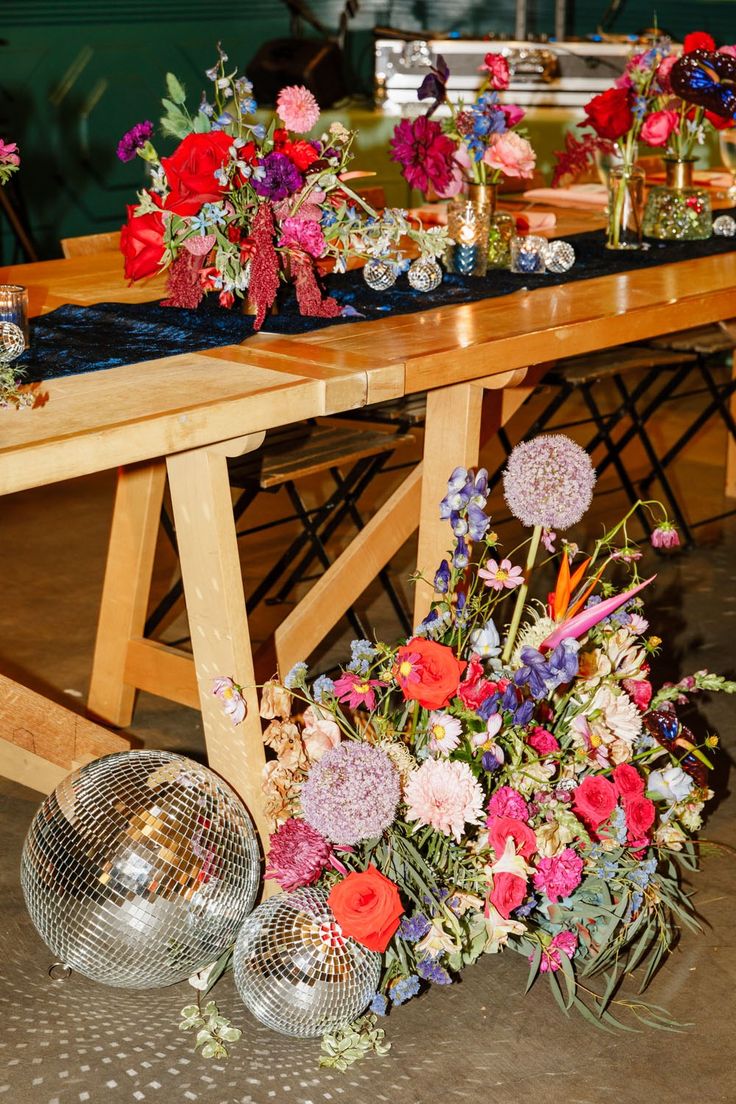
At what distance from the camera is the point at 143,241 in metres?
2.57

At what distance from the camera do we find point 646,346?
14.2 feet

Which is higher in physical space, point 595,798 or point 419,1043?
point 595,798

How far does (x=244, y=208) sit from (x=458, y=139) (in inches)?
31.9

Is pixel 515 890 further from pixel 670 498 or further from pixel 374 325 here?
pixel 670 498

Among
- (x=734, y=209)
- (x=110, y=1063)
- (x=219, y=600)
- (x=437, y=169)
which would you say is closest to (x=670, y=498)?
(x=734, y=209)

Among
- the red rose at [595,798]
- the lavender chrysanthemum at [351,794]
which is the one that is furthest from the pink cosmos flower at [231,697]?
the red rose at [595,798]

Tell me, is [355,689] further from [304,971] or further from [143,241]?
[143,241]

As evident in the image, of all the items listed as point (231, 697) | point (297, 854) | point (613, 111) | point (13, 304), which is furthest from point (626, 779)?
point (613, 111)

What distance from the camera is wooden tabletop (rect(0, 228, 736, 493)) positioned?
1.90 m

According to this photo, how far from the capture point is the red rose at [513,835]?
81.5 inches

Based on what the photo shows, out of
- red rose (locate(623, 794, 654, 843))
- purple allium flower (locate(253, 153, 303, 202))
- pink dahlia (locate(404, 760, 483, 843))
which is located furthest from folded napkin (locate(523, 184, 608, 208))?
pink dahlia (locate(404, 760, 483, 843))

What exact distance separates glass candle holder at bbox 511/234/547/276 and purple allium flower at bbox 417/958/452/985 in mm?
1528

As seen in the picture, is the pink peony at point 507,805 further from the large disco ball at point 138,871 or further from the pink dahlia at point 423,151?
the pink dahlia at point 423,151

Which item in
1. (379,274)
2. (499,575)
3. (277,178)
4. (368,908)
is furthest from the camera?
(379,274)
